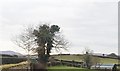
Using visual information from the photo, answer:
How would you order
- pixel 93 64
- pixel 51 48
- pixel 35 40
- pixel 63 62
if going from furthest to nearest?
pixel 93 64 → pixel 63 62 → pixel 51 48 → pixel 35 40

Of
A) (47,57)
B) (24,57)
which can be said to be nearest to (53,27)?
(47,57)

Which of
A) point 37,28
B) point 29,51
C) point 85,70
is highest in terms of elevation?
point 37,28

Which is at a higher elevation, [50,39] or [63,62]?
→ [50,39]

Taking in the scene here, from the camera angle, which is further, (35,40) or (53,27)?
(53,27)

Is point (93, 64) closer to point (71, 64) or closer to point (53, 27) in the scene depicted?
point (71, 64)

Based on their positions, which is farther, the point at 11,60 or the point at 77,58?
the point at 77,58

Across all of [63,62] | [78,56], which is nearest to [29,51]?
[63,62]

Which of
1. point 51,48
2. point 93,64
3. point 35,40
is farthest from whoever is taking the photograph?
point 93,64

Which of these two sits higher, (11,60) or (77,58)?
(11,60)

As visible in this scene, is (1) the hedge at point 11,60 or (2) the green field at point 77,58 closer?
(1) the hedge at point 11,60

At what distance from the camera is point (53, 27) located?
4741cm

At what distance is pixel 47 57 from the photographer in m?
43.5

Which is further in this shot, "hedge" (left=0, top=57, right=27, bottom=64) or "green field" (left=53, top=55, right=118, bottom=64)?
"green field" (left=53, top=55, right=118, bottom=64)

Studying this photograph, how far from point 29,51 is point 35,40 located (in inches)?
269
